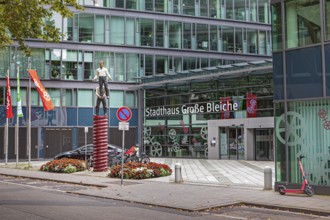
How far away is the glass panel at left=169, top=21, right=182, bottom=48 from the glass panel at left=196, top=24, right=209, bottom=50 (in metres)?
2.04

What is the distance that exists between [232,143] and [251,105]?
3.55 metres

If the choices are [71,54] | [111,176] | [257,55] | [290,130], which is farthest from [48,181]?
[257,55]

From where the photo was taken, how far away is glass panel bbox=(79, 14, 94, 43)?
4356cm

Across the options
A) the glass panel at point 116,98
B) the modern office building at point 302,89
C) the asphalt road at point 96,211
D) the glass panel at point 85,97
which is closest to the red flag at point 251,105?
the glass panel at point 116,98

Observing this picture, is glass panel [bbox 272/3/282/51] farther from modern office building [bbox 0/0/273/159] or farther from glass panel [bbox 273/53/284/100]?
modern office building [bbox 0/0/273/159]

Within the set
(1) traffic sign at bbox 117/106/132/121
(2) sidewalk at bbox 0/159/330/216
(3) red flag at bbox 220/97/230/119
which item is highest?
(3) red flag at bbox 220/97/230/119

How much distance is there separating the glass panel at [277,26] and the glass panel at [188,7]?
1235 inches

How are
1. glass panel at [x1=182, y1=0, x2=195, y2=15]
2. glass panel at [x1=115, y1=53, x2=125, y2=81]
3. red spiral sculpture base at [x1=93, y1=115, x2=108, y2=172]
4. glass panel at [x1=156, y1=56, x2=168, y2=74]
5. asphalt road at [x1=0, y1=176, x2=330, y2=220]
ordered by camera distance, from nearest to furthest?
asphalt road at [x1=0, y1=176, x2=330, y2=220]
red spiral sculpture base at [x1=93, y1=115, x2=108, y2=172]
glass panel at [x1=115, y1=53, x2=125, y2=81]
glass panel at [x1=156, y1=56, x2=168, y2=74]
glass panel at [x1=182, y1=0, x2=195, y2=15]

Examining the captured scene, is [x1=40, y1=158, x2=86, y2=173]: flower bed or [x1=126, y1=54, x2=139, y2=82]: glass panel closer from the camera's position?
[x1=40, y1=158, x2=86, y2=173]: flower bed

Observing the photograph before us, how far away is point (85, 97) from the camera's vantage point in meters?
43.3

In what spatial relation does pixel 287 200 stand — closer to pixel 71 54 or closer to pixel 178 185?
pixel 178 185

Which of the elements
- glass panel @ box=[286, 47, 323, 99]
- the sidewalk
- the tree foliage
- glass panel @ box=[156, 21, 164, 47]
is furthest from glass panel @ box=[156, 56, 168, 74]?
glass panel @ box=[286, 47, 323, 99]

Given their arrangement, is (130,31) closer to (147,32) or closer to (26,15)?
(147,32)

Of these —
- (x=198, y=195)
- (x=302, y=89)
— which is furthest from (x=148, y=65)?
(x=198, y=195)
